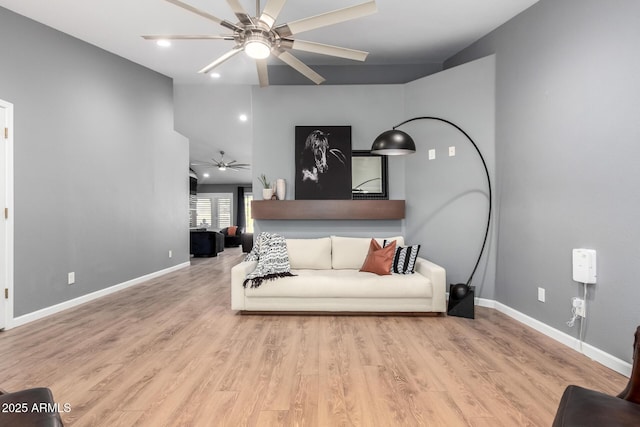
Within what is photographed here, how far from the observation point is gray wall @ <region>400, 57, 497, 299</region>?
13.3 feet

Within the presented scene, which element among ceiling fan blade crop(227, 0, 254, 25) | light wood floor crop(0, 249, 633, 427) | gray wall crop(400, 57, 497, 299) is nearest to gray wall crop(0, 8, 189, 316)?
light wood floor crop(0, 249, 633, 427)

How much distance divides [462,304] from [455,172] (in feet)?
5.40

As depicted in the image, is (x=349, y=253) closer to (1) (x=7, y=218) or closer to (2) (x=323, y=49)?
(2) (x=323, y=49)

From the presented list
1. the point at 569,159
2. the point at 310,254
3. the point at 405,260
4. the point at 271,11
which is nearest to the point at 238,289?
the point at 310,254

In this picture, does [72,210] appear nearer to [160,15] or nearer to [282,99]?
[160,15]

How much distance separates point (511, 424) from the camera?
70.8 inches

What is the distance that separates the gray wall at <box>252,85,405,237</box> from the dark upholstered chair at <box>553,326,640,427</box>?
141 inches

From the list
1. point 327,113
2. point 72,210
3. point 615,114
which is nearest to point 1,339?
point 72,210

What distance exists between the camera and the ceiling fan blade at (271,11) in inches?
93.1

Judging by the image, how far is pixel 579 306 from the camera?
280 centimetres

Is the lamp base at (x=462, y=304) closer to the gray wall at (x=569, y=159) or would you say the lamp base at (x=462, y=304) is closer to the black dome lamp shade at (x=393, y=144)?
the gray wall at (x=569, y=159)

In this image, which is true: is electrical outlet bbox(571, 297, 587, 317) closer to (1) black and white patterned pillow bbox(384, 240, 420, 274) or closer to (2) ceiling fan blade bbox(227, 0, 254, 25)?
(1) black and white patterned pillow bbox(384, 240, 420, 274)

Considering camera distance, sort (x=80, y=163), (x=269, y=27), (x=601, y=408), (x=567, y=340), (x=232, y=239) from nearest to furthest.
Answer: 1. (x=601, y=408)
2. (x=269, y=27)
3. (x=567, y=340)
4. (x=80, y=163)
5. (x=232, y=239)

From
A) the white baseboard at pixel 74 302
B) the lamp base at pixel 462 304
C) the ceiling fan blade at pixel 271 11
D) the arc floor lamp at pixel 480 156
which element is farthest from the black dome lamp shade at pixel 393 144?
the white baseboard at pixel 74 302
